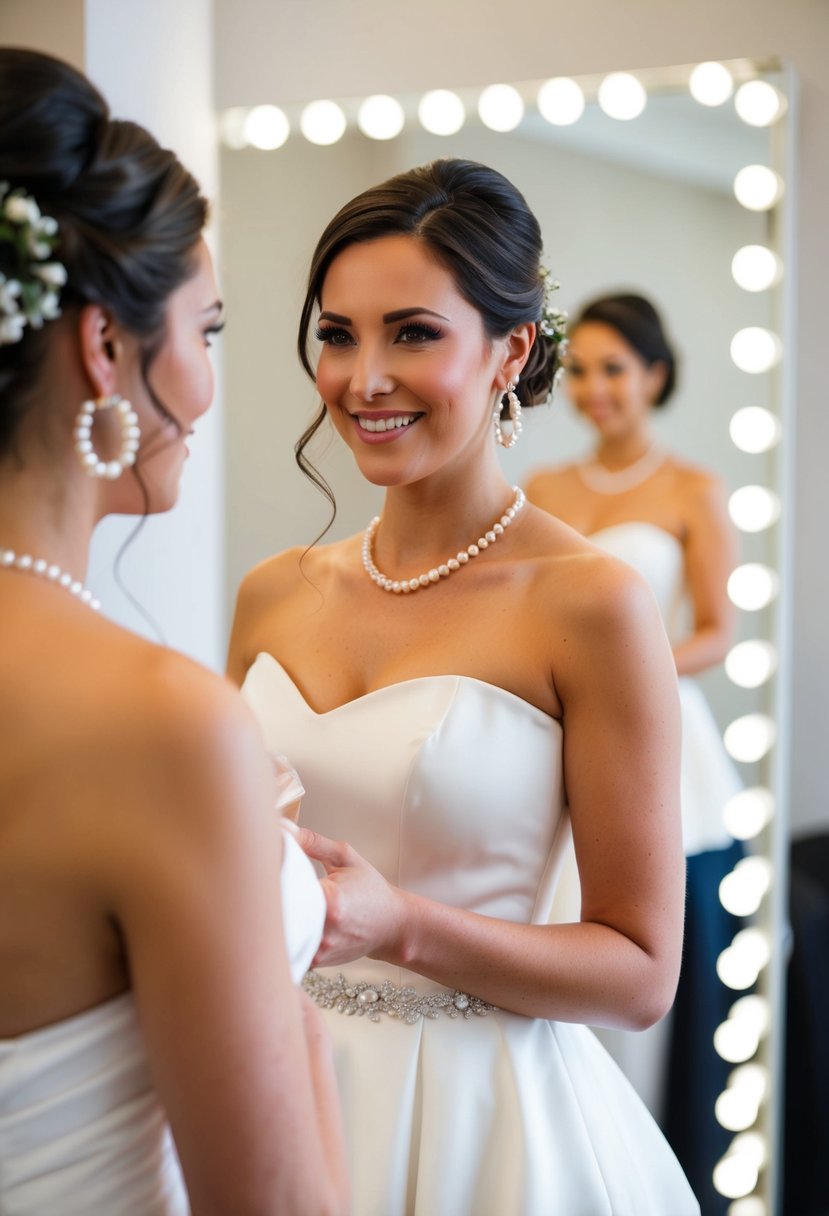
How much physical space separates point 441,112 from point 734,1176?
2003 millimetres

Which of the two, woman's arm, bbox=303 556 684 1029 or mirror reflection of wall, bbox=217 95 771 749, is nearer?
woman's arm, bbox=303 556 684 1029

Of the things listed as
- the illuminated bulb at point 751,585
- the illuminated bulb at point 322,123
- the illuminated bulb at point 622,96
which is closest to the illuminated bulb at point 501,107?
the illuminated bulb at point 622,96

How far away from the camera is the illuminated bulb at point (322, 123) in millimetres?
2215

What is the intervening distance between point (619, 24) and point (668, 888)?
154 centimetres

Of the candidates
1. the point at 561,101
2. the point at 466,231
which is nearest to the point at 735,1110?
the point at 466,231

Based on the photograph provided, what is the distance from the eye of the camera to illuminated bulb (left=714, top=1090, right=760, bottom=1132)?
7.34 feet

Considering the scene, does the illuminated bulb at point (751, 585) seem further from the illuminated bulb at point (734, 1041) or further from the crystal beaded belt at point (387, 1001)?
the crystal beaded belt at point (387, 1001)

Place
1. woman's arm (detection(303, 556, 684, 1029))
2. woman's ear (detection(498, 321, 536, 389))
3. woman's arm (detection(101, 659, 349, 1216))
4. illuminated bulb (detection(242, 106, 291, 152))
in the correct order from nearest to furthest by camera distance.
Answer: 1. woman's arm (detection(101, 659, 349, 1216))
2. woman's arm (detection(303, 556, 684, 1029))
3. woman's ear (detection(498, 321, 536, 389))
4. illuminated bulb (detection(242, 106, 291, 152))

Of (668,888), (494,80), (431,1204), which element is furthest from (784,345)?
(431,1204)

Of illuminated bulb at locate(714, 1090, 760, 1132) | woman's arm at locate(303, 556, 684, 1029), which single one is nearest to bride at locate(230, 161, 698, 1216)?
woman's arm at locate(303, 556, 684, 1029)

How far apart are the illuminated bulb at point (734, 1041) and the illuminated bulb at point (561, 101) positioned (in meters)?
1.64

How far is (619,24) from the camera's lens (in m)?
2.06

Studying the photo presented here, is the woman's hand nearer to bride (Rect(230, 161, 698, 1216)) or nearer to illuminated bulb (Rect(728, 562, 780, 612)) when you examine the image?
bride (Rect(230, 161, 698, 1216))

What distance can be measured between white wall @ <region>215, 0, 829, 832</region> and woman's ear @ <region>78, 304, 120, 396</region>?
1.48 m
